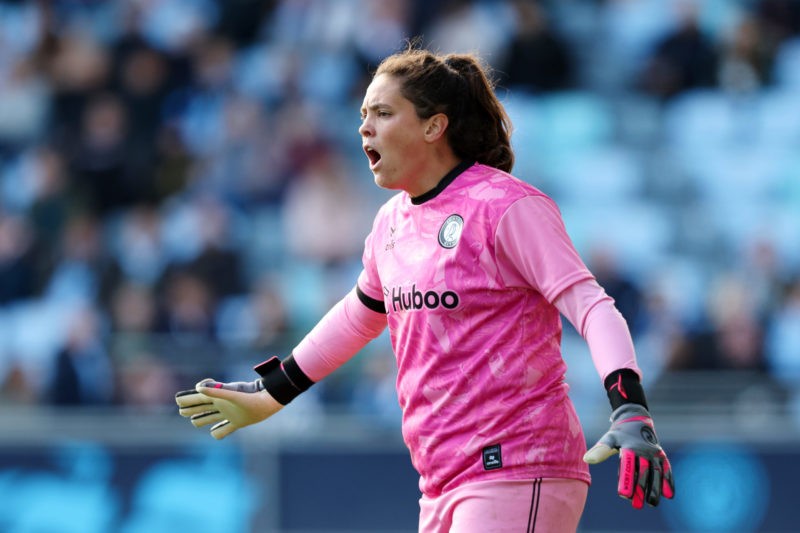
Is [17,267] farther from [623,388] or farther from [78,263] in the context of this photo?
[623,388]

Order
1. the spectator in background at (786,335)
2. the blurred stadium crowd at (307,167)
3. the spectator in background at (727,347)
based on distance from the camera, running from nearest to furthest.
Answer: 1. the spectator in background at (727,347)
2. the spectator in background at (786,335)
3. the blurred stadium crowd at (307,167)

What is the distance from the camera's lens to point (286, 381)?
466cm

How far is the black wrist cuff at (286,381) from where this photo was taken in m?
4.65

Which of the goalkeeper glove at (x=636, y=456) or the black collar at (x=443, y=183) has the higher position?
the black collar at (x=443, y=183)

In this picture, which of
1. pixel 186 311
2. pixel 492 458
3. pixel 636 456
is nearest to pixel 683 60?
pixel 186 311

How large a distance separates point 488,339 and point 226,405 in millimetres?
1032

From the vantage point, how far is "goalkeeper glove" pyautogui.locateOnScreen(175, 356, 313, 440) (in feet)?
15.0

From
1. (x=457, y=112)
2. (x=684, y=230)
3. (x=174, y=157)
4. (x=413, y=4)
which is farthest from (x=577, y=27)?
(x=457, y=112)

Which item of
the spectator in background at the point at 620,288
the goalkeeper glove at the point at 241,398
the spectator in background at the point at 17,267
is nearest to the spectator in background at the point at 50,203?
the spectator in background at the point at 17,267

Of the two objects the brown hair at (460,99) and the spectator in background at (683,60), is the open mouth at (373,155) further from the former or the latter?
the spectator in background at (683,60)

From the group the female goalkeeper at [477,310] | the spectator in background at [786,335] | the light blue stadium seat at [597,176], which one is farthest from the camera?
the light blue stadium seat at [597,176]

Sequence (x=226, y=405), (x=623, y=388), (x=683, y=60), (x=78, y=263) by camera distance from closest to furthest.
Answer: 1. (x=623, y=388)
2. (x=226, y=405)
3. (x=78, y=263)
4. (x=683, y=60)

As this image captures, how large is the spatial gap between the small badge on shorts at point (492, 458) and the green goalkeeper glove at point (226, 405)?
943mm

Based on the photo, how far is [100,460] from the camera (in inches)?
364
